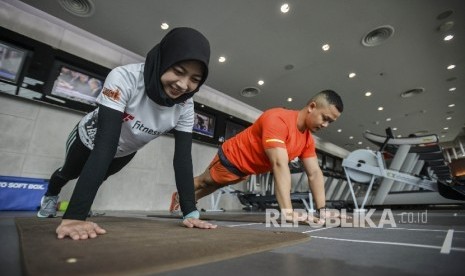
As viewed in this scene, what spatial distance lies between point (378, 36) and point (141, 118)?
450 cm

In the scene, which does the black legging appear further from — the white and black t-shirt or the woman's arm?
the woman's arm

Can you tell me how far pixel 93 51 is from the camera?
169 inches

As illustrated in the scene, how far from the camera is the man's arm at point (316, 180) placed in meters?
2.05

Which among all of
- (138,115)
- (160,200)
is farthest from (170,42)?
(160,200)

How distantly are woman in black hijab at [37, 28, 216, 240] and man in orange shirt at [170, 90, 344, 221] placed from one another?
2.13 ft

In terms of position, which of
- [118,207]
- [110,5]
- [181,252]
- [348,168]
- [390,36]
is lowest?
[118,207]

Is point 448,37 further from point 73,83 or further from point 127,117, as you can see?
point 73,83

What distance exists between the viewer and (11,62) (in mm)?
3350

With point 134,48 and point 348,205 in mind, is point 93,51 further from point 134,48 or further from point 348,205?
point 348,205

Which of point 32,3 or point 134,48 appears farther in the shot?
point 134,48

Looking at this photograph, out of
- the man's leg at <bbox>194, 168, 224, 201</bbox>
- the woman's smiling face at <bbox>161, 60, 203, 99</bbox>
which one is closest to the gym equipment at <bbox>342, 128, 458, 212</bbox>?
the man's leg at <bbox>194, 168, 224, 201</bbox>

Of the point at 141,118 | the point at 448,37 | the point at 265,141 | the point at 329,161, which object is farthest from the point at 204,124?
the point at 329,161

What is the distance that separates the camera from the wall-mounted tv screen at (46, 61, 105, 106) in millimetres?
3704

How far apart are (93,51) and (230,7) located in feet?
8.68
